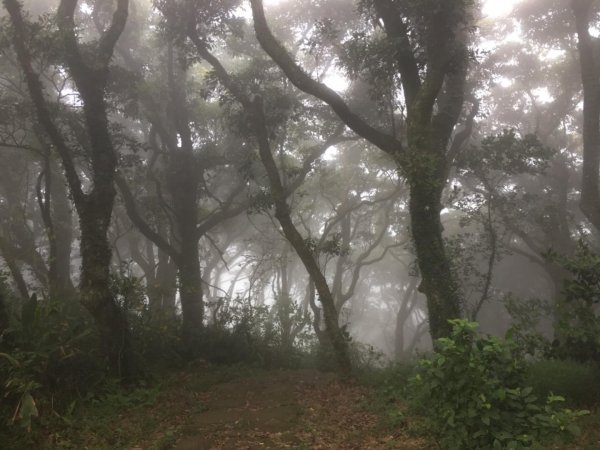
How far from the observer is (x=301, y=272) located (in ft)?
Answer: 120

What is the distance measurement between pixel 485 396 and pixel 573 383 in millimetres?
4512

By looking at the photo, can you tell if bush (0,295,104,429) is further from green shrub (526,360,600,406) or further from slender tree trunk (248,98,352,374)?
green shrub (526,360,600,406)

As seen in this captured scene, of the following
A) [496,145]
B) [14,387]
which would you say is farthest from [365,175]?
[14,387]

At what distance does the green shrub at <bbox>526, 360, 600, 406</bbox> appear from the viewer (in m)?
7.41

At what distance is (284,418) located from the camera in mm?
7961

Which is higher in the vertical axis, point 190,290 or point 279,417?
point 190,290

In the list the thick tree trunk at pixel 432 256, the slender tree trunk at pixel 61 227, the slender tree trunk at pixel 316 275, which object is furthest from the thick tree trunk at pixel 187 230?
the thick tree trunk at pixel 432 256

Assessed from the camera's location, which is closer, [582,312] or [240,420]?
[582,312]

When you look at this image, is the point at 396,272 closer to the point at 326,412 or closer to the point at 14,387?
the point at 326,412

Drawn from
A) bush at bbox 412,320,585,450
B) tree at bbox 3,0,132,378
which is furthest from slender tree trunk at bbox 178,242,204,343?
bush at bbox 412,320,585,450

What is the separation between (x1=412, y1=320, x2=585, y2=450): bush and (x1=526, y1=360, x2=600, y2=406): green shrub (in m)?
3.63

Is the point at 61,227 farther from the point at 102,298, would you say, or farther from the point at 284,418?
the point at 284,418

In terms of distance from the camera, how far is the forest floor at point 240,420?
6555 millimetres

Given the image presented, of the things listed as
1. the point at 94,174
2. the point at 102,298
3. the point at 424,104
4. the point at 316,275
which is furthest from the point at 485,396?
the point at 94,174
